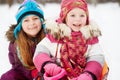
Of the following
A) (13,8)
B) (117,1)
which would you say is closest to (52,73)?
(13,8)

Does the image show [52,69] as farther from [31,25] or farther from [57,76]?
[31,25]

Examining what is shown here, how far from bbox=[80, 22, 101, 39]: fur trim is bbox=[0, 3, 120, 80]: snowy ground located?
1.75ft

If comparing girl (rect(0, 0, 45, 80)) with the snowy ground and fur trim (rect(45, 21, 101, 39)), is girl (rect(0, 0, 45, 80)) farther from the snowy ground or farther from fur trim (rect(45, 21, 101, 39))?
fur trim (rect(45, 21, 101, 39))

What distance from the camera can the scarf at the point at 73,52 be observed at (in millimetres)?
2547

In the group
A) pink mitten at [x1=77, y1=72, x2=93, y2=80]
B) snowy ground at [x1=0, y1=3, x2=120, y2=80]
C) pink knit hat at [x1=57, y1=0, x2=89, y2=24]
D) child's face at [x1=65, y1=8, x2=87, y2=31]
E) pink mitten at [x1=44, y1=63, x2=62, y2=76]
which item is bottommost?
snowy ground at [x1=0, y1=3, x2=120, y2=80]

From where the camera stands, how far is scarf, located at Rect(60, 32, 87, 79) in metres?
2.55

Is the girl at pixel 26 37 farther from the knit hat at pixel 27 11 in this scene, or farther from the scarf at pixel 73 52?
the scarf at pixel 73 52

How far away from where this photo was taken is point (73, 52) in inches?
101

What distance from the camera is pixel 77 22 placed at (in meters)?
2.56

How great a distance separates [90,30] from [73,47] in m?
0.14

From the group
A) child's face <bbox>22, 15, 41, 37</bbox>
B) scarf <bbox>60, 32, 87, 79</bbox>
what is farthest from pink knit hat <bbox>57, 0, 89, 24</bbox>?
child's face <bbox>22, 15, 41, 37</bbox>

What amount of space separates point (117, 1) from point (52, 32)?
5.69 meters

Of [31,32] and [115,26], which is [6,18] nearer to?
[115,26]

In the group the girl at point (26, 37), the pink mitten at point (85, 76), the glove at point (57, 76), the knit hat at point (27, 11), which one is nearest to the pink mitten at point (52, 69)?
the glove at point (57, 76)
